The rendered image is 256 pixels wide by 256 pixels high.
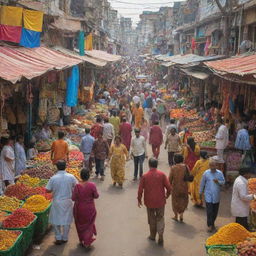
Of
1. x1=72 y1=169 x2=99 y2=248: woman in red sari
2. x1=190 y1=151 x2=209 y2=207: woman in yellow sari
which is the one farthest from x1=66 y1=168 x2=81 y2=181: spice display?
x1=72 y1=169 x2=99 y2=248: woman in red sari

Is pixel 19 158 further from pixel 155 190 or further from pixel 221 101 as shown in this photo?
pixel 221 101

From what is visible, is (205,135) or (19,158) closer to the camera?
(19,158)

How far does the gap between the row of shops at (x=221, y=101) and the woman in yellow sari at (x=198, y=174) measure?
196cm

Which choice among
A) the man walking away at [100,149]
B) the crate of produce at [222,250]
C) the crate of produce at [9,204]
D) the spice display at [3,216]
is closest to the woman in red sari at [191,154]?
the man walking away at [100,149]

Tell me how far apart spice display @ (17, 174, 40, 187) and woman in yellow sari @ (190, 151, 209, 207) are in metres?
3.51

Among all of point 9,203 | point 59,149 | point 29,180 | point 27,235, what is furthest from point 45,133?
point 27,235

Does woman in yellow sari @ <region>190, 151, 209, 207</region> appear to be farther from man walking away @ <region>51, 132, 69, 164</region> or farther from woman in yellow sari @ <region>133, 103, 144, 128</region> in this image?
woman in yellow sari @ <region>133, 103, 144, 128</region>

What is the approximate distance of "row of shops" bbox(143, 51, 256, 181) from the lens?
35.2 ft

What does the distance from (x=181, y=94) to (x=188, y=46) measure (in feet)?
22.5

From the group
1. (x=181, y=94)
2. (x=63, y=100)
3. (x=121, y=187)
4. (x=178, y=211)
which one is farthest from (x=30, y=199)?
(x=181, y=94)

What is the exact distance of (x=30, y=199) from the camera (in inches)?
283

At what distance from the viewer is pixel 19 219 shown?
6.35 metres

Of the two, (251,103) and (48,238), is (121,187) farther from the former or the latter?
(251,103)

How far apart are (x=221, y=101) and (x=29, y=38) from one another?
8048mm
